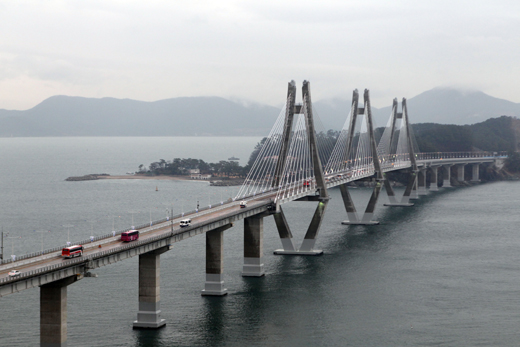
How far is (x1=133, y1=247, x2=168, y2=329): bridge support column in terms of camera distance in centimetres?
4662

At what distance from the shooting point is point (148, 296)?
4678 cm

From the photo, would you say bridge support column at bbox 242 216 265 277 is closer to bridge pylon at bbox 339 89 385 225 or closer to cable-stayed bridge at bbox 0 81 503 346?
cable-stayed bridge at bbox 0 81 503 346

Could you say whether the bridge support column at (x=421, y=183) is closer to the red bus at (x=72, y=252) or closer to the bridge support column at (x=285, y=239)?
the bridge support column at (x=285, y=239)

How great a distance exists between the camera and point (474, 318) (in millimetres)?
51438

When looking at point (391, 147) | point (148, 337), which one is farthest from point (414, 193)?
point (148, 337)

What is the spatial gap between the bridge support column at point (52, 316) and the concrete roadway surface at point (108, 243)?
1579 millimetres

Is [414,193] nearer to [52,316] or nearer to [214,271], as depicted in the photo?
[214,271]

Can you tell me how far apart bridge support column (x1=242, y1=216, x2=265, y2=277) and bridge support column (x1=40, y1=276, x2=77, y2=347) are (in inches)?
1037

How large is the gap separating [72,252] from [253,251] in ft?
80.5

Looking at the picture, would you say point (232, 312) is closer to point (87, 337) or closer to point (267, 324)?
point (267, 324)

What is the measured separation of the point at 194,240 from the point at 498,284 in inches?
1449

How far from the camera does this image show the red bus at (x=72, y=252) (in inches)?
1610

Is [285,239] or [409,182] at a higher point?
[409,182]

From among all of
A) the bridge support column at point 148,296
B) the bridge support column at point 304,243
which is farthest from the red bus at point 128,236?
the bridge support column at point 304,243
